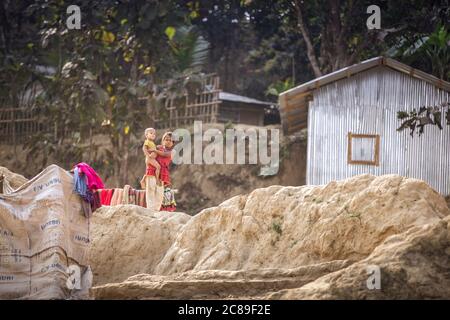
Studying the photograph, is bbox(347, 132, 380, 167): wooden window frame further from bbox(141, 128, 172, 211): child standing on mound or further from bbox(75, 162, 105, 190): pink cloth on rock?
bbox(75, 162, 105, 190): pink cloth on rock

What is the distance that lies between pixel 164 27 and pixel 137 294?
14415 mm

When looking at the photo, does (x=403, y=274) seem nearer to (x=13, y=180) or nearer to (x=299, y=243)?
(x=299, y=243)

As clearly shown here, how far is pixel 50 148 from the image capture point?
24516 mm

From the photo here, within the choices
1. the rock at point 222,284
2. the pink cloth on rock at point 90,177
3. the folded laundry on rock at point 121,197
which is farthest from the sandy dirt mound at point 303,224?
the folded laundry on rock at point 121,197

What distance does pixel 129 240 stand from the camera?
13.1 m

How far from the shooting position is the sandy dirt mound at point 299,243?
360 inches

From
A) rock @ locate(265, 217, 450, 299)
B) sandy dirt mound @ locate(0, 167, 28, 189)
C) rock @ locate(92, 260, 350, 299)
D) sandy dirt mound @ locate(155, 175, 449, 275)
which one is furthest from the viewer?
sandy dirt mound @ locate(0, 167, 28, 189)

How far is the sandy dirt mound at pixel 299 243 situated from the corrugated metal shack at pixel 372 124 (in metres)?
7.89

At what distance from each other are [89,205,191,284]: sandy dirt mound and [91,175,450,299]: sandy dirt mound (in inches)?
12.6

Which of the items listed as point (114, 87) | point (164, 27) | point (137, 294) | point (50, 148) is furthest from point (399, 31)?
point (137, 294)

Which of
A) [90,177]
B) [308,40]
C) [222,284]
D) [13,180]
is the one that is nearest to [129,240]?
[90,177]

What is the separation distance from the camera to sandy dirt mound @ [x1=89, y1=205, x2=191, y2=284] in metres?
12.9

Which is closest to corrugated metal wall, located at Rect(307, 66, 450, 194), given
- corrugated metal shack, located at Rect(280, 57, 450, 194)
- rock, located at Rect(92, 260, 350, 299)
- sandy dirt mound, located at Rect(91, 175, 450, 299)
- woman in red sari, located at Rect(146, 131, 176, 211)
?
corrugated metal shack, located at Rect(280, 57, 450, 194)

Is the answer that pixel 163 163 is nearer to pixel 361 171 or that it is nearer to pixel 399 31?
pixel 361 171
